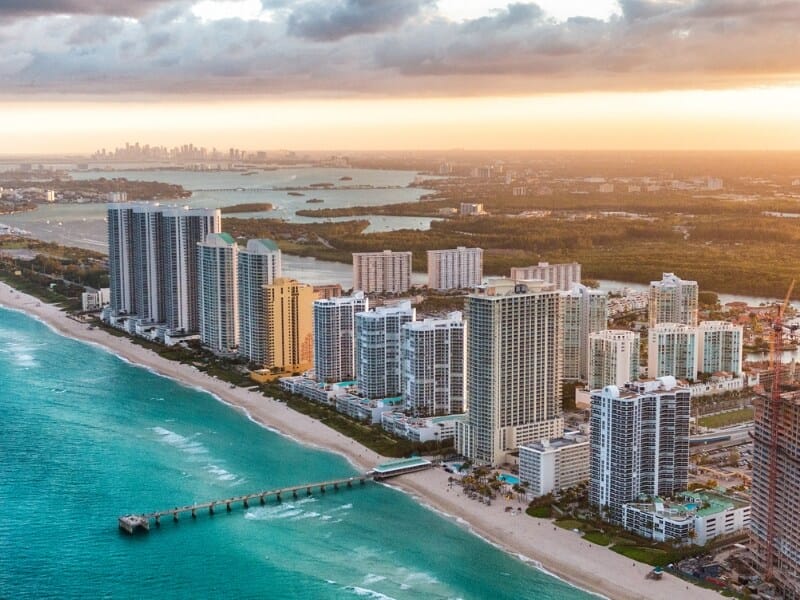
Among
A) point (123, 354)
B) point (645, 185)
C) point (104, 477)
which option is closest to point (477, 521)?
point (104, 477)

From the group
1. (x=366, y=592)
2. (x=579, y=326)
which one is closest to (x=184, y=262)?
(x=579, y=326)

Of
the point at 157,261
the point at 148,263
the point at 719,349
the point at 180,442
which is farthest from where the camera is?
the point at 148,263

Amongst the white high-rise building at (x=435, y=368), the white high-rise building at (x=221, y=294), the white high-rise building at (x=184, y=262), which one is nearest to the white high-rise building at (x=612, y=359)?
the white high-rise building at (x=435, y=368)

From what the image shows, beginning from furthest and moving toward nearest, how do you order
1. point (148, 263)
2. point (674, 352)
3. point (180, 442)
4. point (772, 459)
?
point (148, 263), point (674, 352), point (180, 442), point (772, 459)

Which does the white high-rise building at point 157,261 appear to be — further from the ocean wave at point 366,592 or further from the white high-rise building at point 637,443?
the ocean wave at point 366,592

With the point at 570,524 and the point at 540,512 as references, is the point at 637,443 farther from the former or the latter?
the point at 540,512

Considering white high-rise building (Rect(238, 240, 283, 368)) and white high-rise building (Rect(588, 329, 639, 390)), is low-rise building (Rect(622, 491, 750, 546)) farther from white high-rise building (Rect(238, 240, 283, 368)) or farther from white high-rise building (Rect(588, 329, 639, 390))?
white high-rise building (Rect(238, 240, 283, 368))
